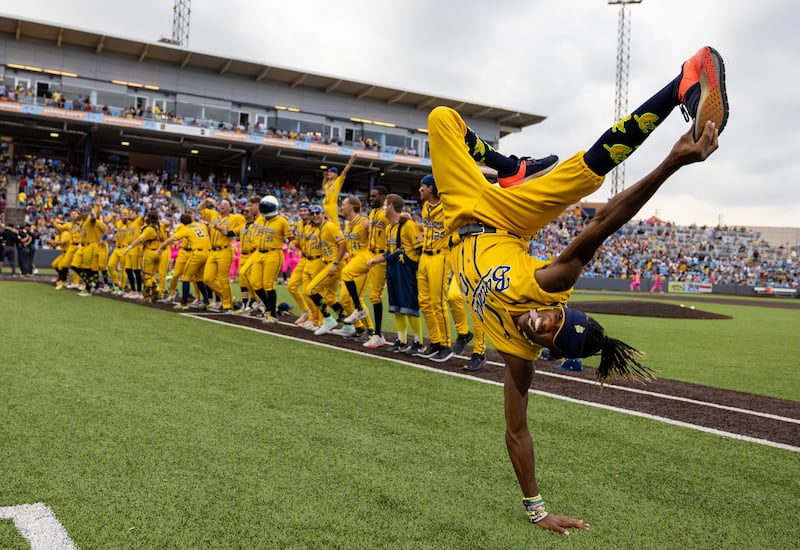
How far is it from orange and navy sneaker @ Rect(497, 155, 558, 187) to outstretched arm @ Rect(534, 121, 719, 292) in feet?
3.29

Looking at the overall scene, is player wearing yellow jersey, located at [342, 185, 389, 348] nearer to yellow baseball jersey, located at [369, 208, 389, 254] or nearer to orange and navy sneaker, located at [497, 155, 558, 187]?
yellow baseball jersey, located at [369, 208, 389, 254]

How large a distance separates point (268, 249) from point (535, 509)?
29.4 feet

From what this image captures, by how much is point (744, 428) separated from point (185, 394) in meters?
5.02

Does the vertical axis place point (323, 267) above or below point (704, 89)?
below

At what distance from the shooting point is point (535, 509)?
3125 millimetres

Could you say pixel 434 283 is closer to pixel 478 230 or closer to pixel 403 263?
pixel 403 263

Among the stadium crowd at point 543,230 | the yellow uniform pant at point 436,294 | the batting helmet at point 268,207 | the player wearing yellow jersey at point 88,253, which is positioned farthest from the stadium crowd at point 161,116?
the yellow uniform pant at point 436,294

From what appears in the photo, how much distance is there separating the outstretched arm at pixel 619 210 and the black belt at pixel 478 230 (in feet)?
1.47

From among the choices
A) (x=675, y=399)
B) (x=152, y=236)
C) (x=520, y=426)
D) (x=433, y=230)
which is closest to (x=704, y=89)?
(x=520, y=426)

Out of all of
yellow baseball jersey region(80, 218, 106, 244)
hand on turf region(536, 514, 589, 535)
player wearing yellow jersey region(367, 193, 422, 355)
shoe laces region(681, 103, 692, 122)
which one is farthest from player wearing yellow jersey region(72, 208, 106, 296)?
shoe laces region(681, 103, 692, 122)

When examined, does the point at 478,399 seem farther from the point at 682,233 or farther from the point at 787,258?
the point at 787,258

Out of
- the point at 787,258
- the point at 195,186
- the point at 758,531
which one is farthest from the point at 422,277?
the point at 787,258

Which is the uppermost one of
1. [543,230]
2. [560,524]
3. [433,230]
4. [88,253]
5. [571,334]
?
[543,230]

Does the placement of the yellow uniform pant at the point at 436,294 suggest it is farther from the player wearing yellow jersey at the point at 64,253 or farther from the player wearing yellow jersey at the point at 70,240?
the player wearing yellow jersey at the point at 64,253
